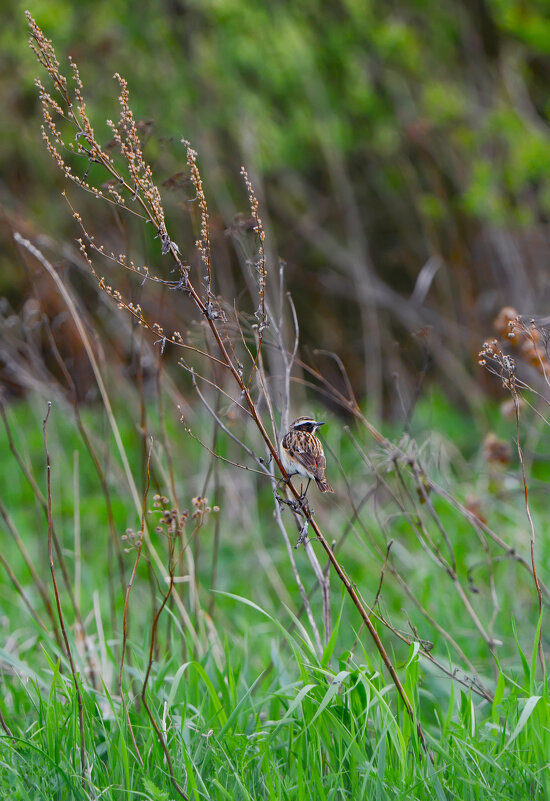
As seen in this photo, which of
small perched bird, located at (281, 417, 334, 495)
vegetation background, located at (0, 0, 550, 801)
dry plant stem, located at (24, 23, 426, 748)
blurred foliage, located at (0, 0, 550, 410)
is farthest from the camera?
blurred foliage, located at (0, 0, 550, 410)

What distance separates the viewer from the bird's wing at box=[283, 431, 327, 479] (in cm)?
207

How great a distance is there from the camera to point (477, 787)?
81.4 inches

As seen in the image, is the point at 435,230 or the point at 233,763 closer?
the point at 233,763

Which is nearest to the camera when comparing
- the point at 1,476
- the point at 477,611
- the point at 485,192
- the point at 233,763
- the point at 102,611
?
the point at 233,763

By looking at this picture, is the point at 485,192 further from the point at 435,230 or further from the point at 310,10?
the point at 310,10

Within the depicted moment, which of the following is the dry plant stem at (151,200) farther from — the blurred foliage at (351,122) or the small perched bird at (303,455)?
the blurred foliage at (351,122)

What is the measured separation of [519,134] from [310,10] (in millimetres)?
2026

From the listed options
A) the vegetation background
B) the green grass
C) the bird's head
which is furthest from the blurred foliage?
the bird's head

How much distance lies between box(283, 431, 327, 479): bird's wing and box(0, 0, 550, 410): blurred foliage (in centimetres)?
386

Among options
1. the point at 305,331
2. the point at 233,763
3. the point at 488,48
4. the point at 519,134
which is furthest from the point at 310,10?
the point at 233,763

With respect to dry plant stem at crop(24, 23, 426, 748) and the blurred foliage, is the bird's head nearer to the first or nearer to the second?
dry plant stem at crop(24, 23, 426, 748)

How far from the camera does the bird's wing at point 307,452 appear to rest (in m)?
2.07

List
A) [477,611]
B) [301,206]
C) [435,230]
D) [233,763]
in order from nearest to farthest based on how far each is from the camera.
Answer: [233,763] → [477,611] → [435,230] → [301,206]

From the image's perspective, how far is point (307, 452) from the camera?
2094 mm
